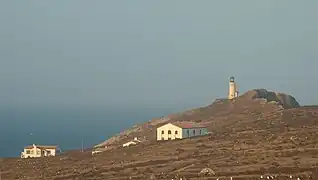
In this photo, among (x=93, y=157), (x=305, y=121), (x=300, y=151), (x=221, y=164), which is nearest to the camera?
(x=221, y=164)

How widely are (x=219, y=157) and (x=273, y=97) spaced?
8518cm

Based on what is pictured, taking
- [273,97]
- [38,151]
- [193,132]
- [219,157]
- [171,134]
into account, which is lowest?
[219,157]

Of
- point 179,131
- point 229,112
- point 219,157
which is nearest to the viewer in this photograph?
point 219,157

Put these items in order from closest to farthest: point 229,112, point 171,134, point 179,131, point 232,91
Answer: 1. point 179,131
2. point 171,134
3. point 229,112
4. point 232,91

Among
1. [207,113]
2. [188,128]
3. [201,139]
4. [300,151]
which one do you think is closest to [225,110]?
[207,113]

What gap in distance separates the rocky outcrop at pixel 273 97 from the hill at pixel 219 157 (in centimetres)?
2841

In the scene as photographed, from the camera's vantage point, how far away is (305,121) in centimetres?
11012

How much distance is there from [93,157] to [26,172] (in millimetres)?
14821

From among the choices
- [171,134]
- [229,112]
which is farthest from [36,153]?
[229,112]

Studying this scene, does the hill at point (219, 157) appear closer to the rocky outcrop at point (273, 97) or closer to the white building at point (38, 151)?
the white building at point (38, 151)

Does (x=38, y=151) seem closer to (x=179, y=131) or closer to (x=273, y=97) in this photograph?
(x=179, y=131)

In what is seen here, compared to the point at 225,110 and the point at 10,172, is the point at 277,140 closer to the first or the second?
the point at 10,172

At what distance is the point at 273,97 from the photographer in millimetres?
162500

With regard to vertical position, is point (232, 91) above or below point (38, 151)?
above
